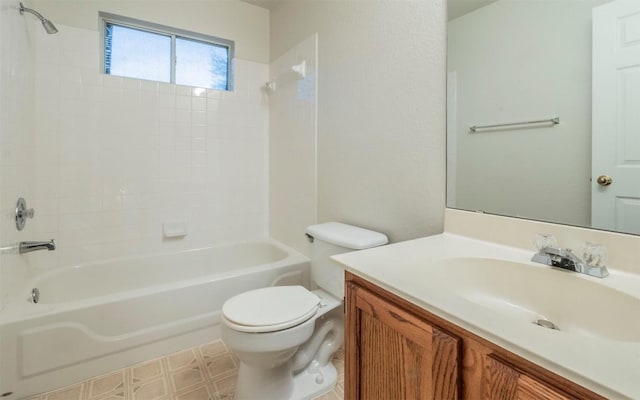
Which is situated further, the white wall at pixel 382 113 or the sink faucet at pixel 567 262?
the white wall at pixel 382 113

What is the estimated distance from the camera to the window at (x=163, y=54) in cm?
214

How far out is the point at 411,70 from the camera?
4.40 ft

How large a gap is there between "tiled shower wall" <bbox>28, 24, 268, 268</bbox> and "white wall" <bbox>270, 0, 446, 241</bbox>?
0.90m

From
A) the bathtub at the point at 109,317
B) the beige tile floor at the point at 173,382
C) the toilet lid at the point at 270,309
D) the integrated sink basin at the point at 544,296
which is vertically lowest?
the beige tile floor at the point at 173,382

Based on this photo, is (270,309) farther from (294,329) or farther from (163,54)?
(163,54)

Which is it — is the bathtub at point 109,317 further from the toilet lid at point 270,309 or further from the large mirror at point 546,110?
the large mirror at point 546,110

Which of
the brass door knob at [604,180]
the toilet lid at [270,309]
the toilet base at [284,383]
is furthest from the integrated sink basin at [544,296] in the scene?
the toilet base at [284,383]

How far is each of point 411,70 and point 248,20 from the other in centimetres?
185

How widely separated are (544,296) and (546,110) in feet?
1.86

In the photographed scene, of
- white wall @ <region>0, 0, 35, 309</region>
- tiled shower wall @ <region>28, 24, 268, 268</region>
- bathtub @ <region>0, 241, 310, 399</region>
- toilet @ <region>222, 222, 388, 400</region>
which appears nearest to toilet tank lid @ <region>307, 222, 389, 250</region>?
toilet @ <region>222, 222, 388, 400</region>

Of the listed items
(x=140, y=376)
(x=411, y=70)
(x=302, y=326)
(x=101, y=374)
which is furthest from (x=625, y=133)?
(x=101, y=374)

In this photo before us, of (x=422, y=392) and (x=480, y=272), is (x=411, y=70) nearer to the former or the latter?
(x=480, y=272)

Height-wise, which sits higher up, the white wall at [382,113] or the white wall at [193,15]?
the white wall at [193,15]

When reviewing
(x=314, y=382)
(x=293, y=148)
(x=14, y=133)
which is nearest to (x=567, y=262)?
(x=314, y=382)
